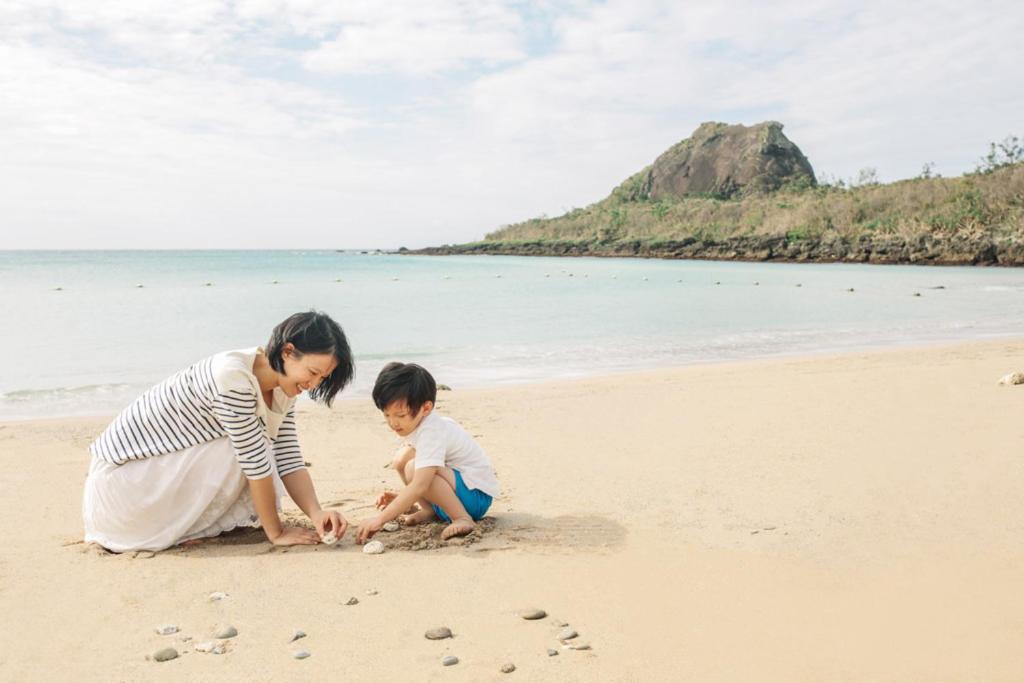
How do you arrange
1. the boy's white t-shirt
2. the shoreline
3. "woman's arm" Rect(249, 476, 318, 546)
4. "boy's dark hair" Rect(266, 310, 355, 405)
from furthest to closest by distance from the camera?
1. the shoreline
2. the boy's white t-shirt
3. "woman's arm" Rect(249, 476, 318, 546)
4. "boy's dark hair" Rect(266, 310, 355, 405)

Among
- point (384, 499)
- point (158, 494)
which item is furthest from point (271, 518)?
point (384, 499)

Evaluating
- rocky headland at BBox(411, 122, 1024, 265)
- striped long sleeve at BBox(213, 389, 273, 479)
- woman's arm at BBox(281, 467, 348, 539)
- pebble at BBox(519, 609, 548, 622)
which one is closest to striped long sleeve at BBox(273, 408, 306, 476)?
woman's arm at BBox(281, 467, 348, 539)

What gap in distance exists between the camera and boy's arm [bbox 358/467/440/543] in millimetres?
3320

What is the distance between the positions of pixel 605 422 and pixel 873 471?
2.05m

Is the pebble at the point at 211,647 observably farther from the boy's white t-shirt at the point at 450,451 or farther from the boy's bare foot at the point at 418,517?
the boy's bare foot at the point at 418,517

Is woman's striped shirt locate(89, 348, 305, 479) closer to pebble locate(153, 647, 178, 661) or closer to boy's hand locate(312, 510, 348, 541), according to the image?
boy's hand locate(312, 510, 348, 541)

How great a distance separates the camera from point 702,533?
3373 millimetres

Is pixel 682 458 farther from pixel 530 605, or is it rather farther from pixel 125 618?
pixel 125 618

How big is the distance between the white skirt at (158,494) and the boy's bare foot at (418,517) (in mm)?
660

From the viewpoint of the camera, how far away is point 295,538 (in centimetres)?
329

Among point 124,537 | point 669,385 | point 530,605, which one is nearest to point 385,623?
point 530,605

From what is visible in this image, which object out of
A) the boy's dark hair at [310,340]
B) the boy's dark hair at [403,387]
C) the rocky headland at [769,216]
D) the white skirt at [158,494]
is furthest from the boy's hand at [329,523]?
the rocky headland at [769,216]

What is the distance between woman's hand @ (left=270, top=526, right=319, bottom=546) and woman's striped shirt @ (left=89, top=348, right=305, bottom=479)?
0.30 m

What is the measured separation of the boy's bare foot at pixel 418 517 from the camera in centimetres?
363
